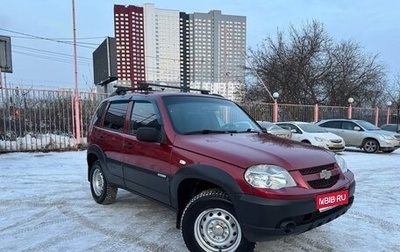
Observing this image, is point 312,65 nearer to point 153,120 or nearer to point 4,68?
point 4,68

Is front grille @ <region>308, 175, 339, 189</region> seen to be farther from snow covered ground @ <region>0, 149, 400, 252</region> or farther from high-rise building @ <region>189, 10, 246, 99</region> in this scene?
high-rise building @ <region>189, 10, 246, 99</region>

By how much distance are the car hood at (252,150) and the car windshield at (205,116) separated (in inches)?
8.9

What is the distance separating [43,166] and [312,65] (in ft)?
82.0

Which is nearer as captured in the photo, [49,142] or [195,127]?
[195,127]

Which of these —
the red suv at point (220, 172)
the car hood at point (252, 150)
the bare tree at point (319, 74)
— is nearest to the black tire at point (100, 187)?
the red suv at point (220, 172)

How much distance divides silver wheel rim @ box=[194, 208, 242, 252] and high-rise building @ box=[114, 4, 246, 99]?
2781 centimetres

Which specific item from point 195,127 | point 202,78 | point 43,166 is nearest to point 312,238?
point 195,127

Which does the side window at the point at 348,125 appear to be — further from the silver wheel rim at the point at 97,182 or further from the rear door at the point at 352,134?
the silver wheel rim at the point at 97,182

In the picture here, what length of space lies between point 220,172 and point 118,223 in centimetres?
208

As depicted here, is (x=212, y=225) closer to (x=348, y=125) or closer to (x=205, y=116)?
(x=205, y=116)

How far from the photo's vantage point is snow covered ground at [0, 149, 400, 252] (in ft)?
12.8

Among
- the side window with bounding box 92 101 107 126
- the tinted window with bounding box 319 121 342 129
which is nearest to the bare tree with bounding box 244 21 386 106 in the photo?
the tinted window with bounding box 319 121 342 129

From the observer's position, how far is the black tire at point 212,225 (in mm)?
3293

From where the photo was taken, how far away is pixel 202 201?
3.43 meters
